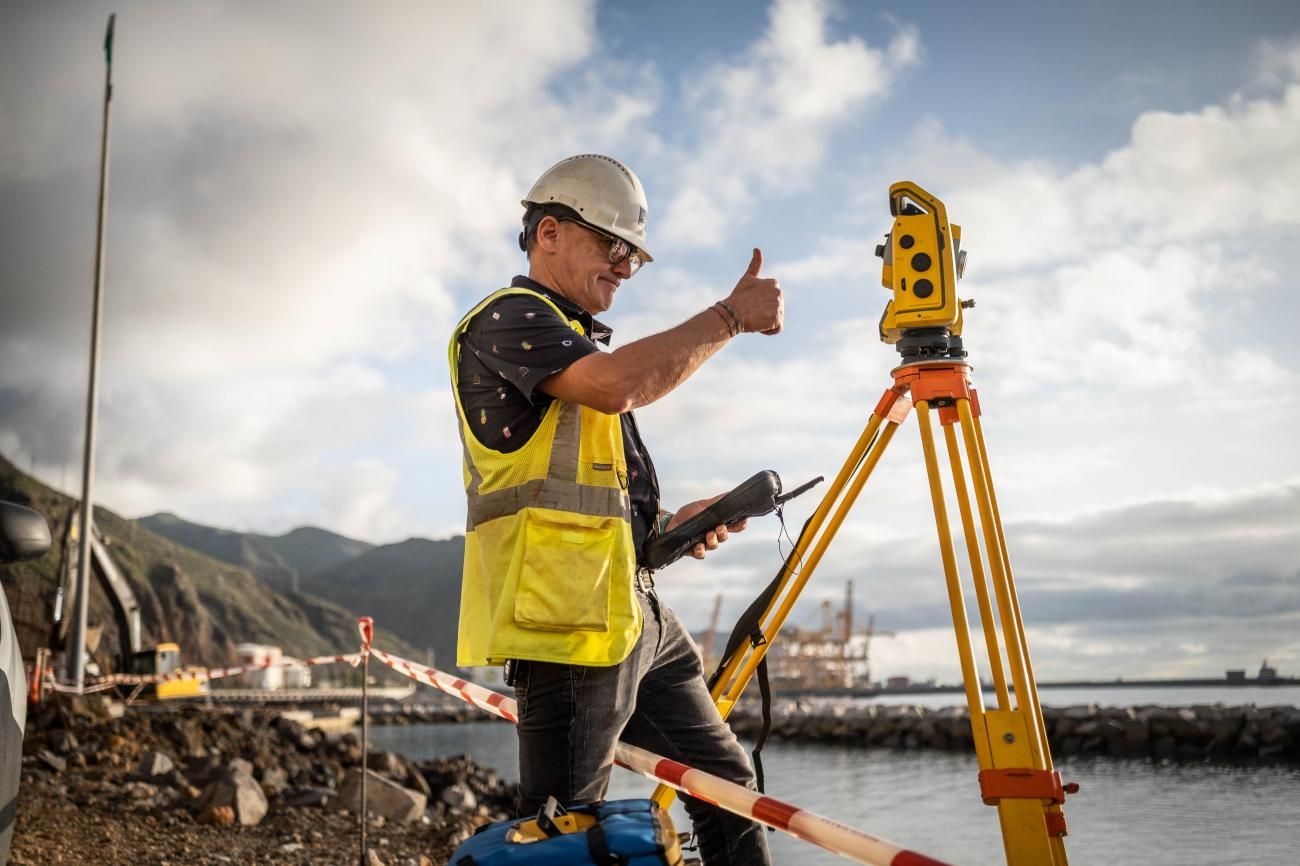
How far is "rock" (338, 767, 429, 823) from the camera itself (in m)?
7.81

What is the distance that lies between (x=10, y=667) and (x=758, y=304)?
243 centimetres

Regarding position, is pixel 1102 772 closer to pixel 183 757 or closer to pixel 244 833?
pixel 183 757

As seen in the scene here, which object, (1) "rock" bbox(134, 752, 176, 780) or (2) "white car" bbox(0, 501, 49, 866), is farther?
(1) "rock" bbox(134, 752, 176, 780)

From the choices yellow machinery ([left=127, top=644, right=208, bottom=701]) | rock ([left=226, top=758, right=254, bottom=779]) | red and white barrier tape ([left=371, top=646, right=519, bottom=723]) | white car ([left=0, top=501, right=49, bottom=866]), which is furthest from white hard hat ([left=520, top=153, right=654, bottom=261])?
yellow machinery ([left=127, top=644, right=208, bottom=701])

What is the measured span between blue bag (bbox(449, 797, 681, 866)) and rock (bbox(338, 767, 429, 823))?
669 centimetres

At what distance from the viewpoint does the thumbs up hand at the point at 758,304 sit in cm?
201

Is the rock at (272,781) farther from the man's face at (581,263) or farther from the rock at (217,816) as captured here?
the man's face at (581,263)

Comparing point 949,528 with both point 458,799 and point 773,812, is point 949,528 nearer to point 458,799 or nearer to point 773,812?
point 773,812

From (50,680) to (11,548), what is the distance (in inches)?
555

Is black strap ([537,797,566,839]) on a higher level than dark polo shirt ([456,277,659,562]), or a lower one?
lower

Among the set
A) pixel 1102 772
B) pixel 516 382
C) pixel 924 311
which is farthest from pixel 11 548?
pixel 1102 772

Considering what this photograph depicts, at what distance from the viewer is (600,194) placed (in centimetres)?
219

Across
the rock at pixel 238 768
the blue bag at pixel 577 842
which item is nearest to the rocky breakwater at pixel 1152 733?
the rock at pixel 238 768

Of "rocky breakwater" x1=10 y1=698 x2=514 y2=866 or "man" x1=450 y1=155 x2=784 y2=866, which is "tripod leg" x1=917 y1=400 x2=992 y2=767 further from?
"rocky breakwater" x1=10 y1=698 x2=514 y2=866
